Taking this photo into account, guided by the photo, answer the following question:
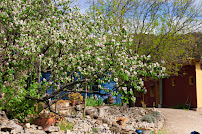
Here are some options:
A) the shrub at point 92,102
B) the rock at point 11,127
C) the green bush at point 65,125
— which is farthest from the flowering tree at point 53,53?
the shrub at point 92,102

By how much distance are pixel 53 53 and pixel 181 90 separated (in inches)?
477

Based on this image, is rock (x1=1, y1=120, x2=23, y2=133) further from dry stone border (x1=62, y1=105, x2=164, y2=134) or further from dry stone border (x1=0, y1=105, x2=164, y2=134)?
dry stone border (x1=62, y1=105, x2=164, y2=134)

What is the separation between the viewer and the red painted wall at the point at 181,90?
15.9m

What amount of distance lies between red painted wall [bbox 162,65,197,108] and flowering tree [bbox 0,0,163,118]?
30.7ft

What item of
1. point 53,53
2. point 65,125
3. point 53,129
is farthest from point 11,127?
point 53,53

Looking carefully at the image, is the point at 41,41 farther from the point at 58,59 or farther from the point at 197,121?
the point at 197,121

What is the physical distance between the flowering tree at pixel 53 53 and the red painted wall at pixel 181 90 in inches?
368

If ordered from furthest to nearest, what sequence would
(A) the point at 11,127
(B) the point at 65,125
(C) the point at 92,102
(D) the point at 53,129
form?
(C) the point at 92,102, (B) the point at 65,125, (D) the point at 53,129, (A) the point at 11,127

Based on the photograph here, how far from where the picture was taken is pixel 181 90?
673 inches

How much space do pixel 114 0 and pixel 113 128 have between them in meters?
7.63

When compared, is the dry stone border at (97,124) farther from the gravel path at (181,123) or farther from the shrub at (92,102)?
the shrub at (92,102)

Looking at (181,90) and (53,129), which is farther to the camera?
(181,90)

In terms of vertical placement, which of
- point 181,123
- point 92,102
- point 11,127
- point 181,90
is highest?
point 181,90

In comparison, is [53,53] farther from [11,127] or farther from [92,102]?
[92,102]
